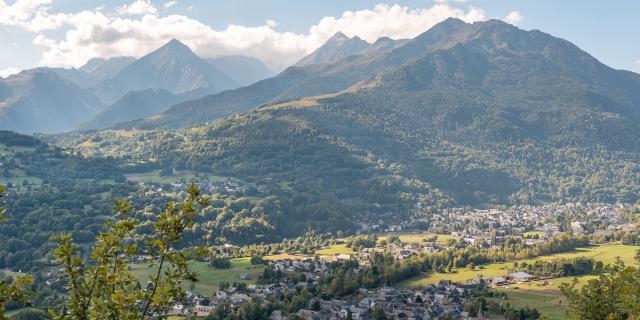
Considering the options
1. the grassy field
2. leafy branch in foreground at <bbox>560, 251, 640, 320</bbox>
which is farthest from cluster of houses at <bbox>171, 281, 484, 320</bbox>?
leafy branch in foreground at <bbox>560, 251, 640, 320</bbox>

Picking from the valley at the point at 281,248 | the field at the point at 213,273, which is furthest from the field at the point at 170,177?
A: the field at the point at 213,273

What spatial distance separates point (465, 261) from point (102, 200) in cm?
8388

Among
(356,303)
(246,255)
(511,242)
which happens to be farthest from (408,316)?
(511,242)

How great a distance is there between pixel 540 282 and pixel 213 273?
5049cm

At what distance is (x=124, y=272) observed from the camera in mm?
13422

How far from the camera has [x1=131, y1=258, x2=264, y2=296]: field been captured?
8144cm

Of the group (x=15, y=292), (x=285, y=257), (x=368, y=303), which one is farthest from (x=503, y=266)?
(x=15, y=292)

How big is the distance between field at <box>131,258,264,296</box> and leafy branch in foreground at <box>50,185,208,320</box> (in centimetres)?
6698

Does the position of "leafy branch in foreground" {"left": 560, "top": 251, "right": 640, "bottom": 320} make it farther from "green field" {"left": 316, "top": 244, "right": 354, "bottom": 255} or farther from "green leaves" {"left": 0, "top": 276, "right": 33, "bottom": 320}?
"green field" {"left": 316, "top": 244, "right": 354, "bottom": 255}

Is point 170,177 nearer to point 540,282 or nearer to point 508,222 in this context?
point 508,222

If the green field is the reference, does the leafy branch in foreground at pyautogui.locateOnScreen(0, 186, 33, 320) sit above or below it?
above

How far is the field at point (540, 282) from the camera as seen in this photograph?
7138 centimetres

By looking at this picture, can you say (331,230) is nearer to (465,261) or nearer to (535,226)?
(465,261)

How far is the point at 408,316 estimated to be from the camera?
6700 centimetres
